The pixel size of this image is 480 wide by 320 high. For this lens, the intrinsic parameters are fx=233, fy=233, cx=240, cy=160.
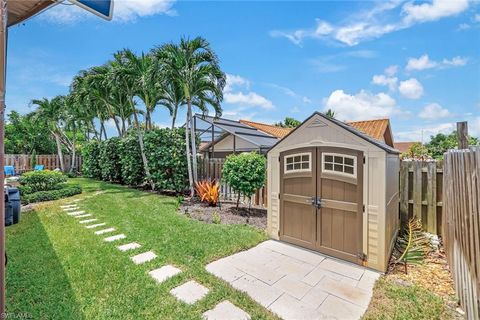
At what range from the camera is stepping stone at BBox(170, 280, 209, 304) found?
111 inches

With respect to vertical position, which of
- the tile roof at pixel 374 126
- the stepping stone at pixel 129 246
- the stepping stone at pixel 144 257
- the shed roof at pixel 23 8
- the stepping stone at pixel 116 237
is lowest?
the stepping stone at pixel 144 257

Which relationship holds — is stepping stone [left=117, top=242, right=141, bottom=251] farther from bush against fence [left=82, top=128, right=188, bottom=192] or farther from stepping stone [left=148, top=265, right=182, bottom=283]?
bush against fence [left=82, top=128, right=188, bottom=192]

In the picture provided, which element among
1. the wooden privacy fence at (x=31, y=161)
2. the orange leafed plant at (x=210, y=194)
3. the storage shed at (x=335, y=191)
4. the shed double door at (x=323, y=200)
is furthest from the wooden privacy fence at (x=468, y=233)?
the wooden privacy fence at (x=31, y=161)

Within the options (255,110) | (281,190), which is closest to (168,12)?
(281,190)

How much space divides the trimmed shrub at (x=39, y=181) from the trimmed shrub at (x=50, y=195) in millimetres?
449

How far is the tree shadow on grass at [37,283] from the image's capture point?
2.53 m

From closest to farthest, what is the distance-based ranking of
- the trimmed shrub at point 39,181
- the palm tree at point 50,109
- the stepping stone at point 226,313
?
the stepping stone at point 226,313 < the trimmed shrub at point 39,181 < the palm tree at point 50,109

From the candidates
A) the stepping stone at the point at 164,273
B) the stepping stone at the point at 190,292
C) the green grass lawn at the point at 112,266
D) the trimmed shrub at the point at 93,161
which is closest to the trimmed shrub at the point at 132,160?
the trimmed shrub at the point at 93,161

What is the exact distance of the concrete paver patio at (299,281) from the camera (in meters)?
2.72

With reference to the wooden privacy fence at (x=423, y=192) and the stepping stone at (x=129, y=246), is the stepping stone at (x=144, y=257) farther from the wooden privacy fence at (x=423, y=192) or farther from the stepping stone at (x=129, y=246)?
the wooden privacy fence at (x=423, y=192)

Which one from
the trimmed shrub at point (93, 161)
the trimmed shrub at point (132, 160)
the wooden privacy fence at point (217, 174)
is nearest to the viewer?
the wooden privacy fence at point (217, 174)

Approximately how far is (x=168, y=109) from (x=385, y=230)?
9716mm

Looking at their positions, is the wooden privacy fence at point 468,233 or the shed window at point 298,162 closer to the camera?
the wooden privacy fence at point 468,233

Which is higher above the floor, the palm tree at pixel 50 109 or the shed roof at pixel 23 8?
the palm tree at pixel 50 109
